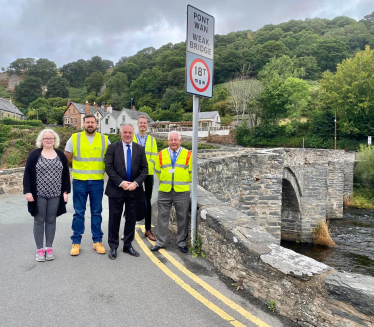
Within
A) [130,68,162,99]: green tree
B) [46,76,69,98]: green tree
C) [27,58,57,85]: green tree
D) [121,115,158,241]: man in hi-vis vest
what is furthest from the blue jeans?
[27,58,57,85]: green tree

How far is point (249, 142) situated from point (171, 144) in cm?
4173

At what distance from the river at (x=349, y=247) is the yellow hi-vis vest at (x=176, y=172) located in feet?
31.5

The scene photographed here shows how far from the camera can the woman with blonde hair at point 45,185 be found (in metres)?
4.27

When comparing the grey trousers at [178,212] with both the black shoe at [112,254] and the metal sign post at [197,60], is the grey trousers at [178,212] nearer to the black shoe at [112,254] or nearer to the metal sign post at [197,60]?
the metal sign post at [197,60]

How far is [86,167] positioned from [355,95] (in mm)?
40438

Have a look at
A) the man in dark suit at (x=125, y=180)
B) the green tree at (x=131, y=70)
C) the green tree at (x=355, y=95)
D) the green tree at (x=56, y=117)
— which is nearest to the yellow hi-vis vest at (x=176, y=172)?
the man in dark suit at (x=125, y=180)

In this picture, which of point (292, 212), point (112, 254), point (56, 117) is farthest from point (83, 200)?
point (56, 117)

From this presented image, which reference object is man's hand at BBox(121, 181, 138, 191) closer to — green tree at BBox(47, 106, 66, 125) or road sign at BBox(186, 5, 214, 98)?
road sign at BBox(186, 5, 214, 98)

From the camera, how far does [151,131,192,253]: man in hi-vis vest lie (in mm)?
4973

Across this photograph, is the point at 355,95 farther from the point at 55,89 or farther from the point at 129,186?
the point at 55,89

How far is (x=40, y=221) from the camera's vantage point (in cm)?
439

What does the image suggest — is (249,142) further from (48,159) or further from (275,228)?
(48,159)

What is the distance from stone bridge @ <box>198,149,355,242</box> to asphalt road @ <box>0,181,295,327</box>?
3.52 meters

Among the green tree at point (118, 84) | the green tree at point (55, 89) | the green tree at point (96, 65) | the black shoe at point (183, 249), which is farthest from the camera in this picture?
the green tree at point (96, 65)
